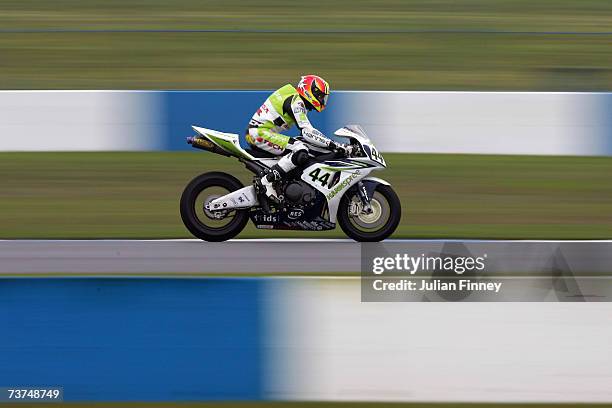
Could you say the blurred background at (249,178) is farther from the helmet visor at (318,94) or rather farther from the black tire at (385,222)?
the helmet visor at (318,94)

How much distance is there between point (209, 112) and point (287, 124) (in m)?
2.96

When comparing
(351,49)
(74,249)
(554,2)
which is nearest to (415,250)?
(74,249)

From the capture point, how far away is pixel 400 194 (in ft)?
41.4

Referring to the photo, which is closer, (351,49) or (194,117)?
(194,117)

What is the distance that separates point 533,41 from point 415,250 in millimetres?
8653

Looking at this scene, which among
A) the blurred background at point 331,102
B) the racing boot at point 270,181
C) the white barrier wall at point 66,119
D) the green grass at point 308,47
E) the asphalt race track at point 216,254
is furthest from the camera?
the green grass at point 308,47

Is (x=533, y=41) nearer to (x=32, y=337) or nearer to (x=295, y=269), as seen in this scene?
(x=295, y=269)

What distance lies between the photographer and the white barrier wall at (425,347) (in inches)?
234

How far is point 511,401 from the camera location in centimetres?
601

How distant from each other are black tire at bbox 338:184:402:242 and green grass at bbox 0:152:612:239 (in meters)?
0.82

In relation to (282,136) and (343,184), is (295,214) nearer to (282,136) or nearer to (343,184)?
(343,184)

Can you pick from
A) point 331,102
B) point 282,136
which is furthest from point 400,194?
point 282,136

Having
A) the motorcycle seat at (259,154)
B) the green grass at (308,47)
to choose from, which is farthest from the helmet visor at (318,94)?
the green grass at (308,47)

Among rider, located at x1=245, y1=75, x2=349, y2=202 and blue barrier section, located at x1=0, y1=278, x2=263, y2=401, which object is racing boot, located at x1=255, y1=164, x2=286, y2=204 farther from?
blue barrier section, located at x1=0, y1=278, x2=263, y2=401
